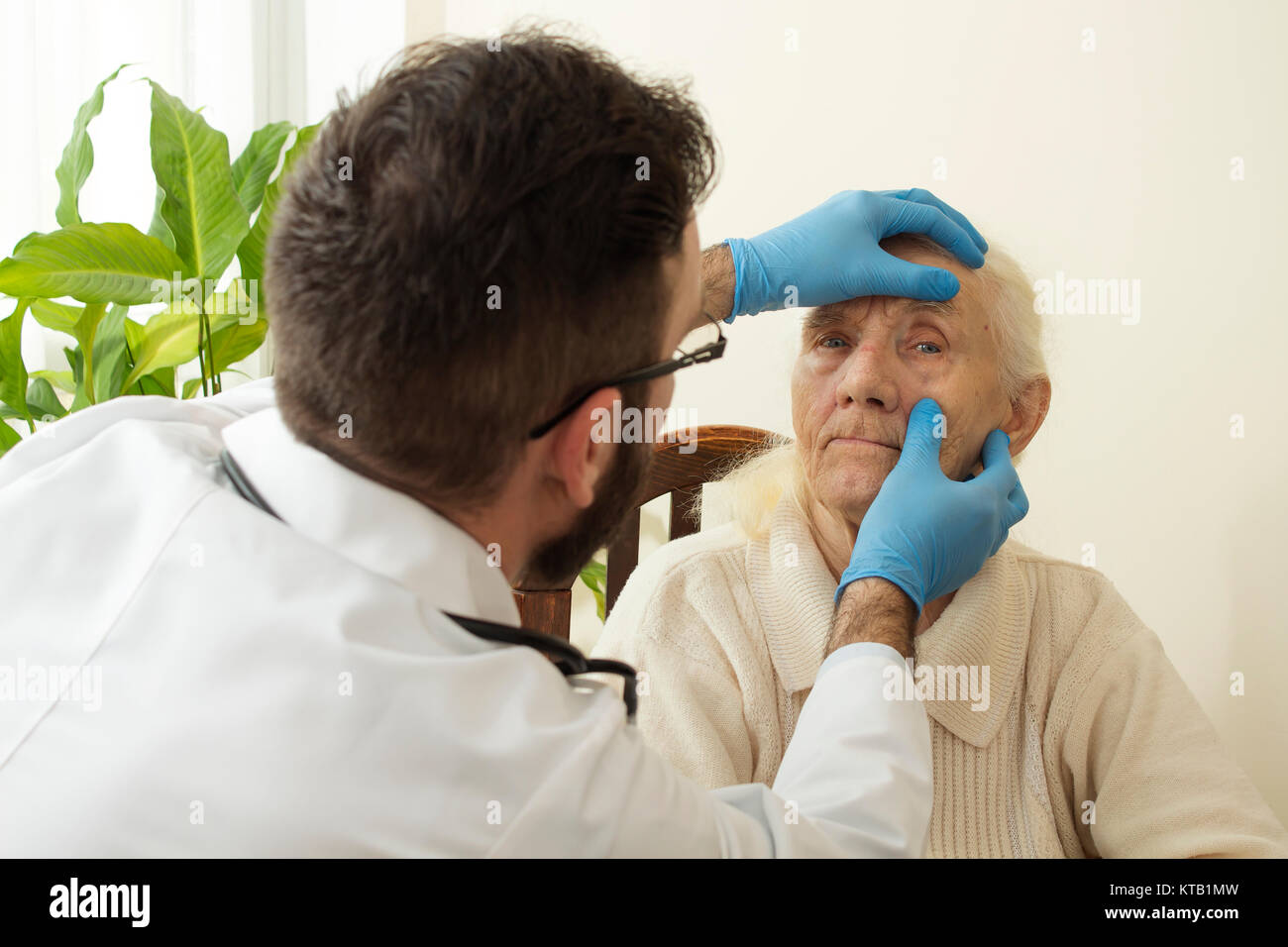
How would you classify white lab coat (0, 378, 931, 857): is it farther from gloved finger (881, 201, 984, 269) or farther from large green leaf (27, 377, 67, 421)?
large green leaf (27, 377, 67, 421)

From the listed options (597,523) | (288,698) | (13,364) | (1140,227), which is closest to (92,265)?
(13,364)

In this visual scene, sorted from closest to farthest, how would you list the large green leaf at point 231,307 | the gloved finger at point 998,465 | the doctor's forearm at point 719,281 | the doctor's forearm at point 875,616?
the doctor's forearm at point 875,616 < the gloved finger at point 998,465 < the doctor's forearm at point 719,281 < the large green leaf at point 231,307

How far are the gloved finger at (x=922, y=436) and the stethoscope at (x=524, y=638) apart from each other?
0.58 meters

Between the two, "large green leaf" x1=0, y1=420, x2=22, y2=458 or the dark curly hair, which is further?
"large green leaf" x1=0, y1=420, x2=22, y2=458

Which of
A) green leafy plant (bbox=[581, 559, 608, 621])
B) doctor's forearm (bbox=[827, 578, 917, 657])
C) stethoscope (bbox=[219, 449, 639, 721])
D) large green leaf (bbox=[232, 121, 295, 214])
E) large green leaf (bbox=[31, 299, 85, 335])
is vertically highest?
large green leaf (bbox=[232, 121, 295, 214])

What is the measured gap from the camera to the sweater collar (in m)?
1.25

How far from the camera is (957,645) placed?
127 centimetres

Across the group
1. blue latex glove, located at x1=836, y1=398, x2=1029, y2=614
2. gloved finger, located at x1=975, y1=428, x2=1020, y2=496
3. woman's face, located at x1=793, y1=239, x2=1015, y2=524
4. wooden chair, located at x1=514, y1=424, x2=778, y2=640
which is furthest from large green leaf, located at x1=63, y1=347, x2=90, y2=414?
gloved finger, located at x1=975, y1=428, x2=1020, y2=496

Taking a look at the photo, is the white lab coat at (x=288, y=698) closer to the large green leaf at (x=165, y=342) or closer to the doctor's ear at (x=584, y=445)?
the doctor's ear at (x=584, y=445)

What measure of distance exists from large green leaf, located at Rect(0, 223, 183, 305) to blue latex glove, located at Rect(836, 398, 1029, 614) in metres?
1.12

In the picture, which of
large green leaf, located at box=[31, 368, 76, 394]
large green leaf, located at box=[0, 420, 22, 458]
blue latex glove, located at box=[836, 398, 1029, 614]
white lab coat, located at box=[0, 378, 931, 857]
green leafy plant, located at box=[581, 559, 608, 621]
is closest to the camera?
white lab coat, located at box=[0, 378, 931, 857]

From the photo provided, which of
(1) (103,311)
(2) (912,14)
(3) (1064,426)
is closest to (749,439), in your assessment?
(3) (1064,426)

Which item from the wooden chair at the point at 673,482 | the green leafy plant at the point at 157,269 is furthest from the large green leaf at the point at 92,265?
the wooden chair at the point at 673,482

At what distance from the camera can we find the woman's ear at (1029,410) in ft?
4.63
